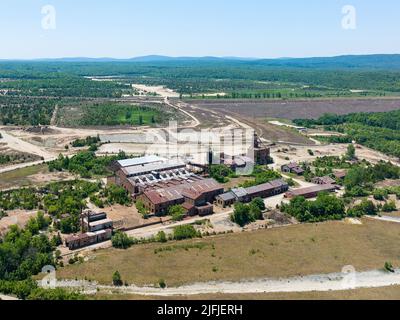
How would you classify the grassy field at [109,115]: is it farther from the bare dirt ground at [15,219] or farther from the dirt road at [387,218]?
the dirt road at [387,218]

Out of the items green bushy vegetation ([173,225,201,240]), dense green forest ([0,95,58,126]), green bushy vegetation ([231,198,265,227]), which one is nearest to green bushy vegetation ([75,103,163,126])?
dense green forest ([0,95,58,126])

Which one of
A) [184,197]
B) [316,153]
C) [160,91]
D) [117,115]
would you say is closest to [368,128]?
[316,153]

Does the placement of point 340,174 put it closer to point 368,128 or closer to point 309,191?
point 309,191

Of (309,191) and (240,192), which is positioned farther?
(309,191)

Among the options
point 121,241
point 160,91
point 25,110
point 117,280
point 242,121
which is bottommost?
point 117,280

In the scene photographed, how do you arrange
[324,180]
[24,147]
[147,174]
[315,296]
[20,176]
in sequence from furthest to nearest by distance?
1. [24,147]
2. [20,176]
3. [324,180]
4. [147,174]
5. [315,296]

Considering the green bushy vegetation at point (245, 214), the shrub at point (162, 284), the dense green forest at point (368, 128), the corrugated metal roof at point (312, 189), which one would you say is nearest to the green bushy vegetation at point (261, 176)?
the corrugated metal roof at point (312, 189)

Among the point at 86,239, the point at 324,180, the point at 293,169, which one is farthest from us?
the point at 293,169
